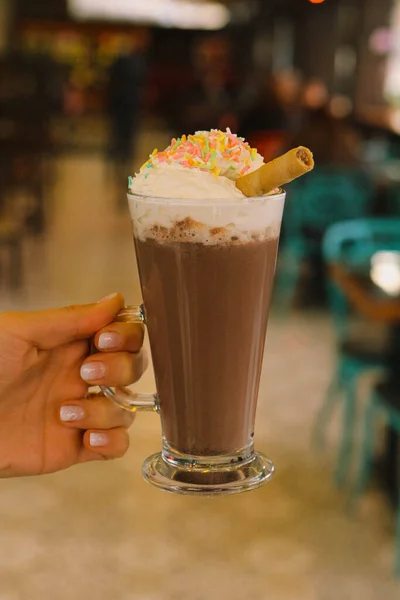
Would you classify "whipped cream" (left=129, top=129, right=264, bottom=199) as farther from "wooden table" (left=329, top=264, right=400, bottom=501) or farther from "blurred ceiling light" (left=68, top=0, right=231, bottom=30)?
"blurred ceiling light" (left=68, top=0, right=231, bottom=30)

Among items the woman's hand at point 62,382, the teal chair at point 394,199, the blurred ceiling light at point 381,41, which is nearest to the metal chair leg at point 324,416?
the teal chair at point 394,199

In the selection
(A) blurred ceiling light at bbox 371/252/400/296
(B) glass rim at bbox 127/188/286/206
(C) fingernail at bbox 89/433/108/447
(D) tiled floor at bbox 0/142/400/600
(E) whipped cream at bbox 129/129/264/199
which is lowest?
(D) tiled floor at bbox 0/142/400/600

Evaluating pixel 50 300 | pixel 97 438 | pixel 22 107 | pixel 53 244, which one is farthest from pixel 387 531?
pixel 22 107

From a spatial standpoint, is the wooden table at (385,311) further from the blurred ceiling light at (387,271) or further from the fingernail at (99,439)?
the fingernail at (99,439)

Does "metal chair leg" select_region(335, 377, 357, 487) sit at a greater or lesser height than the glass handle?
lesser

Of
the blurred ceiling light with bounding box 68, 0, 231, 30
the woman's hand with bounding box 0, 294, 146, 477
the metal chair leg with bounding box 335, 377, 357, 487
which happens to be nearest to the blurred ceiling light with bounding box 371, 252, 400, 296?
the metal chair leg with bounding box 335, 377, 357, 487
